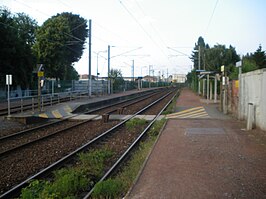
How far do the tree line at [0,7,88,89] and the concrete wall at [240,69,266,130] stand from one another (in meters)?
13.2

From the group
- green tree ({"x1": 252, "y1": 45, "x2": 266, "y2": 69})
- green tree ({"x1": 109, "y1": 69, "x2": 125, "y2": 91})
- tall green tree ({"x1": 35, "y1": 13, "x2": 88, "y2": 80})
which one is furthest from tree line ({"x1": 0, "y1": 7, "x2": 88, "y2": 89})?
green tree ({"x1": 252, "y1": 45, "x2": 266, "y2": 69})

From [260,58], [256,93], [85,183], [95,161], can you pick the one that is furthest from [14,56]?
[85,183]

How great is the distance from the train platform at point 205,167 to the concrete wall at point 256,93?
67 cm

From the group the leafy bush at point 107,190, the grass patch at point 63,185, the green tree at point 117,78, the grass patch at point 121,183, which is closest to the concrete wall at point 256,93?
the grass patch at point 121,183

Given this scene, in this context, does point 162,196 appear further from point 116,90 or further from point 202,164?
point 116,90

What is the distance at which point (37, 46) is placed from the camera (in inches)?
1853

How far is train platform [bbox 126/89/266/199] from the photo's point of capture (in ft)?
18.5

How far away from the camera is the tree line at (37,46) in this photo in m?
33.0

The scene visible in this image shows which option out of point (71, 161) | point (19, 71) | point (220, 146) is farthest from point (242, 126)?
point (19, 71)

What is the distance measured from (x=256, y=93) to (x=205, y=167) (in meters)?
6.91

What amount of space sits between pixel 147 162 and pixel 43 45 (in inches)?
1655

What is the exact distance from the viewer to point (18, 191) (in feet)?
21.4

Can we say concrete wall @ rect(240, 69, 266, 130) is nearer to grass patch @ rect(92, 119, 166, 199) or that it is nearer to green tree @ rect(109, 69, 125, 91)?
grass patch @ rect(92, 119, 166, 199)

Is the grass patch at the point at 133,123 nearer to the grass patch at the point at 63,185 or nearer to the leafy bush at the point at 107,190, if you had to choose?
the grass patch at the point at 63,185
